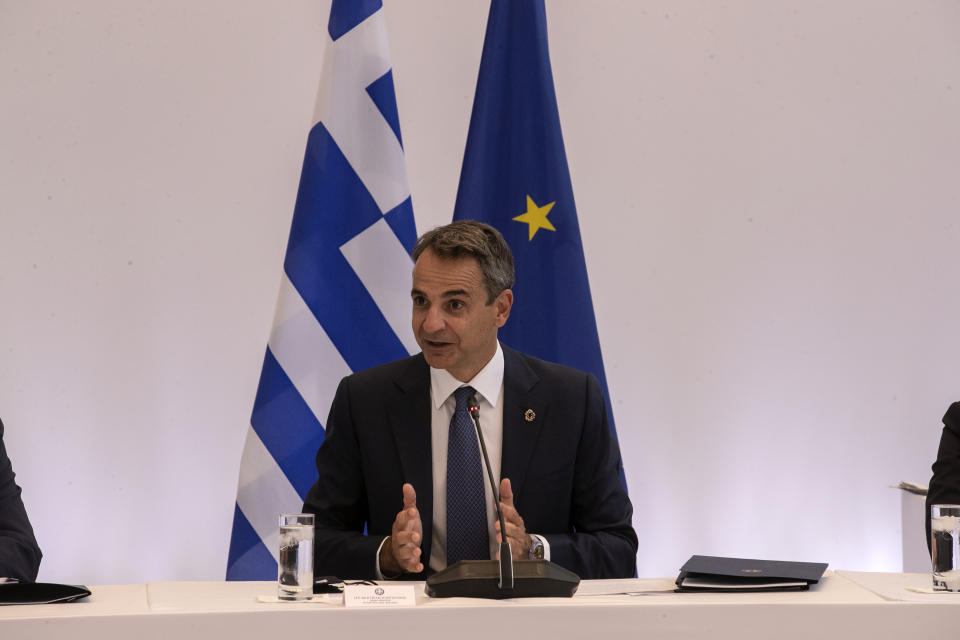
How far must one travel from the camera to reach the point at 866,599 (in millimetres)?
1699

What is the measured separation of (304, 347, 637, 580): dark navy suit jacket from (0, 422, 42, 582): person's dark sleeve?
647 mm

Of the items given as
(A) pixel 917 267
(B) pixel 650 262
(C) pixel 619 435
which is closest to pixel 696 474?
(C) pixel 619 435

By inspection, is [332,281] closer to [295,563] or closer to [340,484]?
[340,484]

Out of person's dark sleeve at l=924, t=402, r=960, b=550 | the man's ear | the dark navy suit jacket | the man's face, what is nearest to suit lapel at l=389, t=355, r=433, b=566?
the dark navy suit jacket

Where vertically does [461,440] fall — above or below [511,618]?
above

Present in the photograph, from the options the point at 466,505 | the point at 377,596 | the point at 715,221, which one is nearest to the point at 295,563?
the point at 377,596

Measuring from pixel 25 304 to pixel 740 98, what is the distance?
3.02m

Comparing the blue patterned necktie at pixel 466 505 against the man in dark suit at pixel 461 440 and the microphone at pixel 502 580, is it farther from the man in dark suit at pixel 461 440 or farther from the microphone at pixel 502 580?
the microphone at pixel 502 580

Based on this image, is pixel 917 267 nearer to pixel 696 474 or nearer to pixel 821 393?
pixel 821 393

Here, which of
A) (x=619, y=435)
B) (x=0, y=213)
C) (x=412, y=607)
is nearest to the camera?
(x=412, y=607)

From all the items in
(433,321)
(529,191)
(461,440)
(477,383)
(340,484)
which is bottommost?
(340,484)

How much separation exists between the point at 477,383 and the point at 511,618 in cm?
95

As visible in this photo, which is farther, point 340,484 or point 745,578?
point 340,484

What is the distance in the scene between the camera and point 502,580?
1708mm
